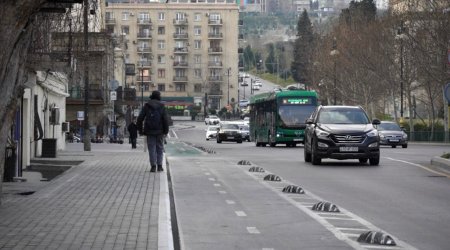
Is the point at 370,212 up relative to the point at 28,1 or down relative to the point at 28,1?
down

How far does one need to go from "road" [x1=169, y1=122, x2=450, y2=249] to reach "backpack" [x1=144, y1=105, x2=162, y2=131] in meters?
2.14

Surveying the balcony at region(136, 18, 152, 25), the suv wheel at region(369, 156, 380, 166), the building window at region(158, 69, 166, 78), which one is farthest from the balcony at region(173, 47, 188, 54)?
the suv wheel at region(369, 156, 380, 166)

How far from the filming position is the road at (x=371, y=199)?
1201 centimetres

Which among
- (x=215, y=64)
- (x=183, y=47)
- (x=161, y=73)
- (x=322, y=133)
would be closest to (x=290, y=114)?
(x=322, y=133)

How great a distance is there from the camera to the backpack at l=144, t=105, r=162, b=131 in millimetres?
22375

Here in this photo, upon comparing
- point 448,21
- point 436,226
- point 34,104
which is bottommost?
point 436,226

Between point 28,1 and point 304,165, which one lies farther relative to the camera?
point 304,165

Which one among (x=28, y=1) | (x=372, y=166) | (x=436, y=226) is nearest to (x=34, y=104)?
(x=372, y=166)

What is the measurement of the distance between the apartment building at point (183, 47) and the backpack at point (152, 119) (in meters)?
114

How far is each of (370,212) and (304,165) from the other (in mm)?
13330

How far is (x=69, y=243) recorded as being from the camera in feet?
35.0

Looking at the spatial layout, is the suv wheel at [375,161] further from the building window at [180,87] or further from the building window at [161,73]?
the building window at [180,87]

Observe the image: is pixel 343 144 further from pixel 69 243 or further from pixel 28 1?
pixel 28 1

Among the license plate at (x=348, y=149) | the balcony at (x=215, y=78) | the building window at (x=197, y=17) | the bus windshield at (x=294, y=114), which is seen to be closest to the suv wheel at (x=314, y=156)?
the license plate at (x=348, y=149)
